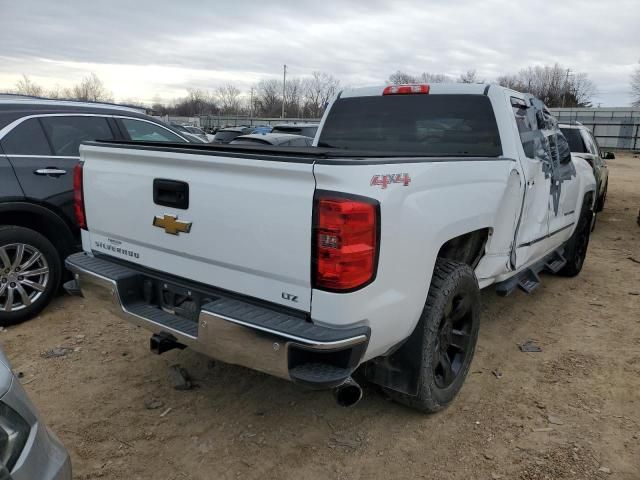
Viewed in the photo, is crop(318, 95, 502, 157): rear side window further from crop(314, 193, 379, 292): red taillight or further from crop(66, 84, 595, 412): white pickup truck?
crop(314, 193, 379, 292): red taillight

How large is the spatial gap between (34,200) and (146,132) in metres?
1.45

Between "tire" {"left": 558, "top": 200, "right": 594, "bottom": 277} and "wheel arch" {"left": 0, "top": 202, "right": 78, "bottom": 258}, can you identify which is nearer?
"wheel arch" {"left": 0, "top": 202, "right": 78, "bottom": 258}

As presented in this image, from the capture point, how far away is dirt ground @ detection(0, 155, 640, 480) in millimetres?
2828

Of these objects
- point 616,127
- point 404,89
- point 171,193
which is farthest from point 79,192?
point 616,127

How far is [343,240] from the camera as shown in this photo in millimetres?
2250

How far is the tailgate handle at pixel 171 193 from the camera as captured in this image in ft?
8.98

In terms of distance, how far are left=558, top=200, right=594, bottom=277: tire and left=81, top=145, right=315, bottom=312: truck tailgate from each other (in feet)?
15.9

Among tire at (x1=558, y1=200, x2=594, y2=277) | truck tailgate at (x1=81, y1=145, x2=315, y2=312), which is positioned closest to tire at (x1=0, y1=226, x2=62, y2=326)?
truck tailgate at (x1=81, y1=145, x2=315, y2=312)

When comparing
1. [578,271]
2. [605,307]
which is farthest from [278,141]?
[605,307]

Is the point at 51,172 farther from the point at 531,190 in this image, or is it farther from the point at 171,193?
the point at 531,190

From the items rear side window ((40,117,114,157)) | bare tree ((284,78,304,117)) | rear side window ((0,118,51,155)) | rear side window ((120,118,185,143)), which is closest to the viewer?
rear side window ((0,118,51,155))

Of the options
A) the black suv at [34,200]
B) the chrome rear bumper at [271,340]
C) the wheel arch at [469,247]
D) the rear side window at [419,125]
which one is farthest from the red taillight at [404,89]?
the black suv at [34,200]

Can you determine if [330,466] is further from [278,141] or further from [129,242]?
[278,141]

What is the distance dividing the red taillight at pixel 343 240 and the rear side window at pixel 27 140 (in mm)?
3587
